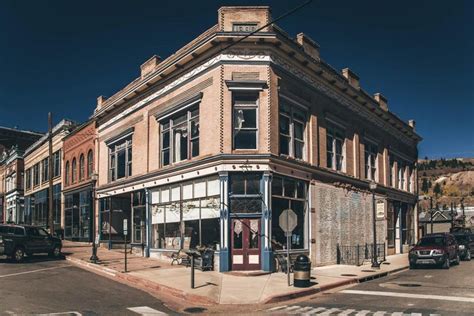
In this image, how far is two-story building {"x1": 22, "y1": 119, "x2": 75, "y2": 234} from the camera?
43.4 meters

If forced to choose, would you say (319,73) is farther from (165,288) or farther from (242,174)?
(165,288)

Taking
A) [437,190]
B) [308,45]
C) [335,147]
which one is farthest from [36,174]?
[437,190]

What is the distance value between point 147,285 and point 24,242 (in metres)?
9.88

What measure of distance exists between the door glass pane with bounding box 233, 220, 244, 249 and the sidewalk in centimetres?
142

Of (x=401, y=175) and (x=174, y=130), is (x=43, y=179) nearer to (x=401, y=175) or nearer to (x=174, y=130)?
(x=174, y=130)

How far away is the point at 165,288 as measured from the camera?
16.4m

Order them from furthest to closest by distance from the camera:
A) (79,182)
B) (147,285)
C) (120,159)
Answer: (79,182) < (120,159) < (147,285)

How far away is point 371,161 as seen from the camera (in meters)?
34.6

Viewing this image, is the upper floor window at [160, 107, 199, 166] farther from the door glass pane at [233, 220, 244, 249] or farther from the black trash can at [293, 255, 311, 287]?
the black trash can at [293, 255, 311, 287]

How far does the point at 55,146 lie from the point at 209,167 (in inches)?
1102

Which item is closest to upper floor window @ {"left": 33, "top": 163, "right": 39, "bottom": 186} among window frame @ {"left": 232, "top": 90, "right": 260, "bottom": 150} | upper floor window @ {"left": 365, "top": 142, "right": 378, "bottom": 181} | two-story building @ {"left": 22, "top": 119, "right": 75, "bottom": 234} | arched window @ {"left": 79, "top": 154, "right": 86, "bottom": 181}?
two-story building @ {"left": 22, "top": 119, "right": 75, "bottom": 234}

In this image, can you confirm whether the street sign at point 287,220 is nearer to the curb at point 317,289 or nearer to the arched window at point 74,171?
the curb at point 317,289

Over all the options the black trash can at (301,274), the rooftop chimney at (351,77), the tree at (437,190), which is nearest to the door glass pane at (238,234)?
the black trash can at (301,274)

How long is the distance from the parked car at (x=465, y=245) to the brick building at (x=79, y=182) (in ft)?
80.7
